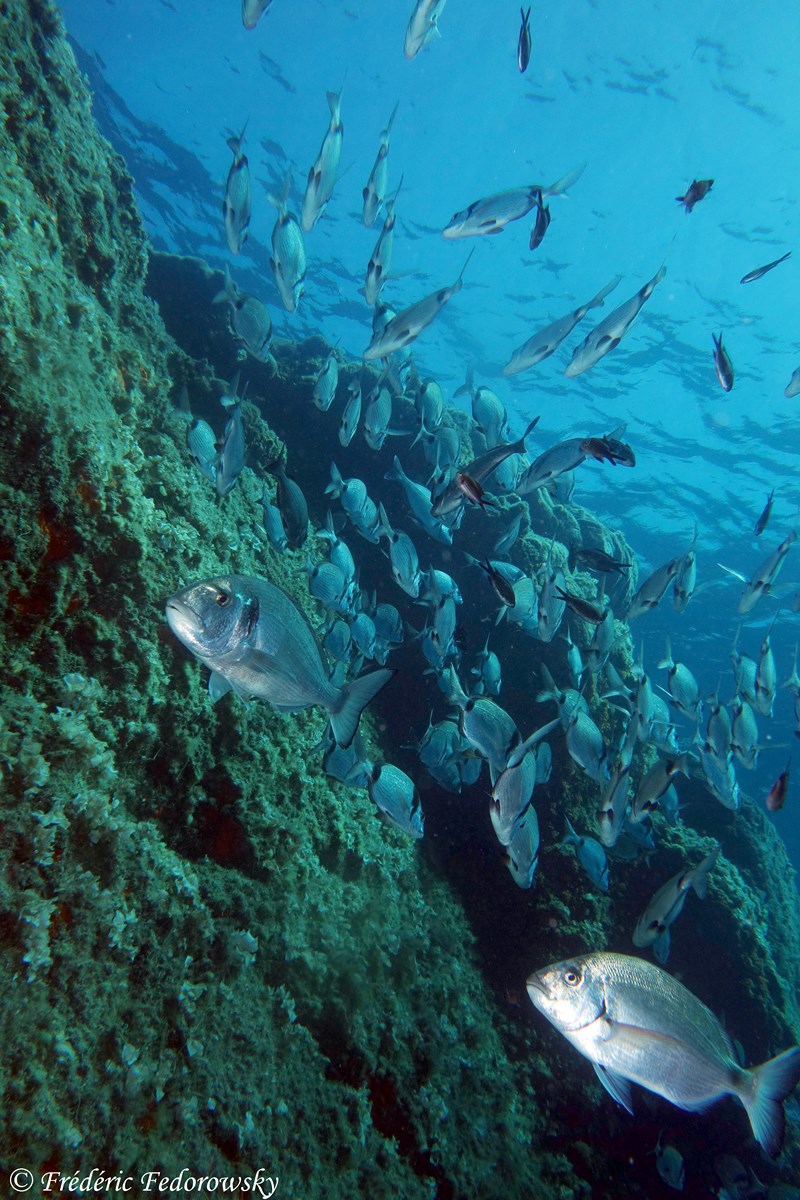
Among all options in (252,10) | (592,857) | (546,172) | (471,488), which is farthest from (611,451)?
(546,172)

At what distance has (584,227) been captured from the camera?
→ 1686 cm

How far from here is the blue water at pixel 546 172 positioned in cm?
1326

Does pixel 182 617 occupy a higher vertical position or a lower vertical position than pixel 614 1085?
higher

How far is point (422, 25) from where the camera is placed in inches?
167

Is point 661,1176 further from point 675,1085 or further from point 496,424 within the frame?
point 496,424

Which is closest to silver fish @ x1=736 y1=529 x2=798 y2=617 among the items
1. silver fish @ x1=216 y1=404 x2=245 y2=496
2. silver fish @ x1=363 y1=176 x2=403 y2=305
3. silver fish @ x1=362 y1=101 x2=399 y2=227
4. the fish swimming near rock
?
the fish swimming near rock

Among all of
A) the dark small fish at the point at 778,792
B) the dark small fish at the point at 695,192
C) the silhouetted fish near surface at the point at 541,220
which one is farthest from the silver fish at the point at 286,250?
the dark small fish at the point at 778,792

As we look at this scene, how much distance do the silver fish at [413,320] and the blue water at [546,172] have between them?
768cm

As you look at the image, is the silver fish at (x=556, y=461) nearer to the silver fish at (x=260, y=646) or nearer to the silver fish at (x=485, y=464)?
the silver fish at (x=485, y=464)

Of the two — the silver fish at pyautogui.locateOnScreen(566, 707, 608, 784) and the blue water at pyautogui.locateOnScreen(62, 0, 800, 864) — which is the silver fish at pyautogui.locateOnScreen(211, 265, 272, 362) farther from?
the blue water at pyautogui.locateOnScreen(62, 0, 800, 864)

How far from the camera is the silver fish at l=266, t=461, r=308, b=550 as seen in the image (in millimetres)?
4297

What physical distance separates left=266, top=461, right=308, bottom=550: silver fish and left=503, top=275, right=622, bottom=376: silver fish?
2.17 m

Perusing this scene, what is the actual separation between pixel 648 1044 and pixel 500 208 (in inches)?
212

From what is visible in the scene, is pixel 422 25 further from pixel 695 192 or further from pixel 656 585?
pixel 656 585
